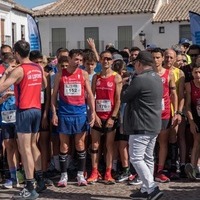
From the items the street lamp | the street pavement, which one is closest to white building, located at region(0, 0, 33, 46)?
the street lamp

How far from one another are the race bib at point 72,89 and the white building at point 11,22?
123 ft

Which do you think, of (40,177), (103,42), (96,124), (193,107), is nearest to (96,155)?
(96,124)

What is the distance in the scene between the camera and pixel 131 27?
5338 centimetres

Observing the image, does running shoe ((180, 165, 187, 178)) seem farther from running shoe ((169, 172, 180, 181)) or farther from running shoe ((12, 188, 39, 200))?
running shoe ((12, 188, 39, 200))

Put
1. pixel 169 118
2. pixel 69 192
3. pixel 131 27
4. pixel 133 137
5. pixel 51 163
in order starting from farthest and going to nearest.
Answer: pixel 131 27
pixel 51 163
pixel 169 118
pixel 69 192
pixel 133 137

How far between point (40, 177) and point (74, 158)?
147 cm

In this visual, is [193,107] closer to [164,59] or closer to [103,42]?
[164,59]

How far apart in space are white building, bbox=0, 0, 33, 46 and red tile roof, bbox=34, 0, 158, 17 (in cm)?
233

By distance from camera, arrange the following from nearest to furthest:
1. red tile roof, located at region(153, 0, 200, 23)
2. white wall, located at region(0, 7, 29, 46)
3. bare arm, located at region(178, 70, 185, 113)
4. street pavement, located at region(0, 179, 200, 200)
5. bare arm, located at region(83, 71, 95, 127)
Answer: street pavement, located at region(0, 179, 200, 200) → bare arm, located at region(83, 71, 95, 127) → bare arm, located at region(178, 70, 185, 113) → white wall, located at region(0, 7, 29, 46) → red tile roof, located at region(153, 0, 200, 23)

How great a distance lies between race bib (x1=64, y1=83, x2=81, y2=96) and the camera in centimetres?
805

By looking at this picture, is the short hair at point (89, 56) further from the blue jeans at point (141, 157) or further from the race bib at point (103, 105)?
the blue jeans at point (141, 157)

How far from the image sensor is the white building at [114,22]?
171ft

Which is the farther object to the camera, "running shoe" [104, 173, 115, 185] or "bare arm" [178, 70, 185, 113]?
"bare arm" [178, 70, 185, 113]

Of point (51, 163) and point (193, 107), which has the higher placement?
point (193, 107)
